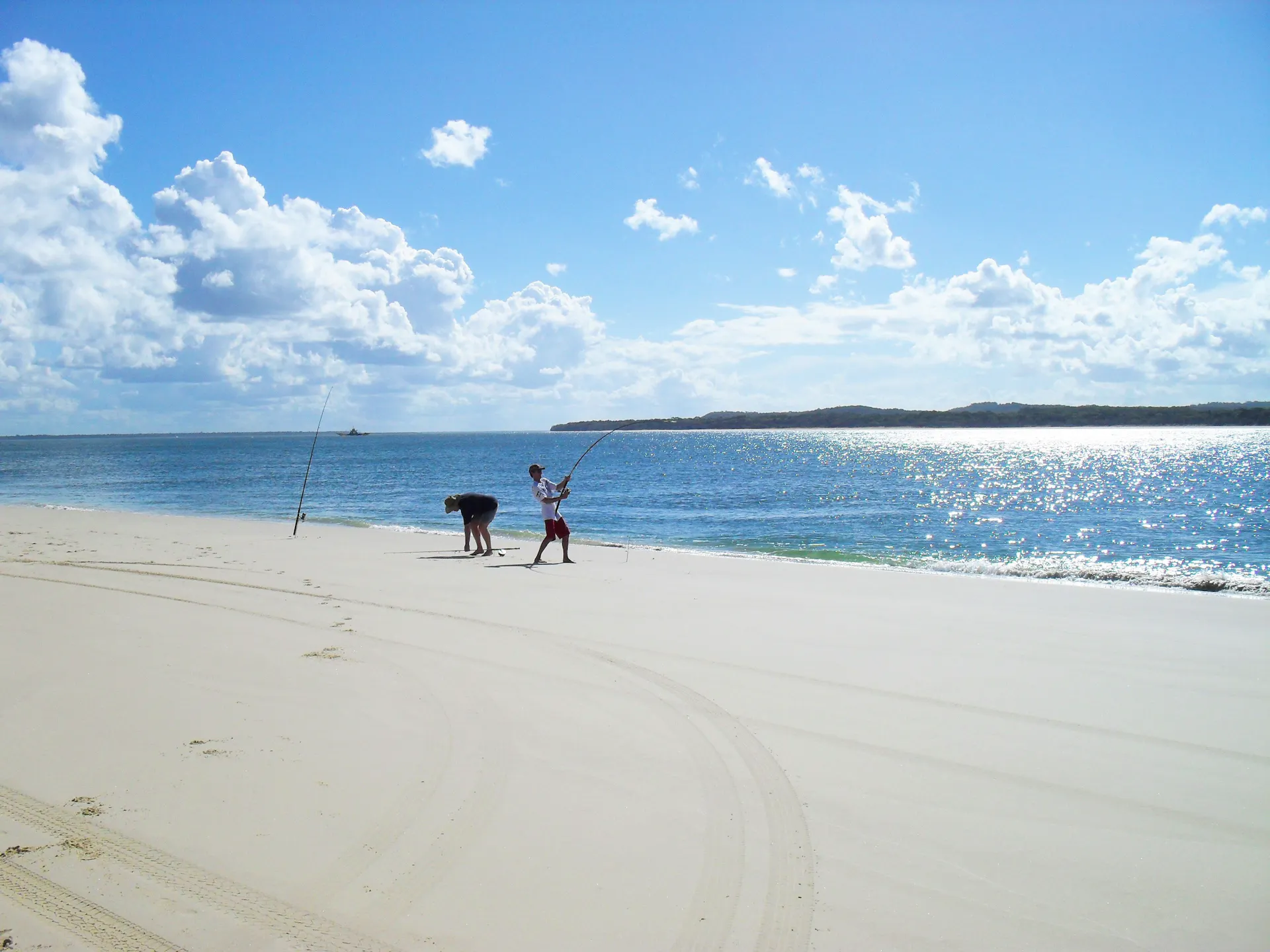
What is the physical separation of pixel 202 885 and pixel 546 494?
1054 centimetres

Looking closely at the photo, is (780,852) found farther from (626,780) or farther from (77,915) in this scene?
(77,915)

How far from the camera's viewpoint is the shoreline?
42.5ft

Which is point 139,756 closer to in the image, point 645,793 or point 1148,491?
point 645,793

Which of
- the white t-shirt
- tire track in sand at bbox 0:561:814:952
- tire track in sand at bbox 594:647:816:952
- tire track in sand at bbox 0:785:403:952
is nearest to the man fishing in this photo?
the white t-shirt

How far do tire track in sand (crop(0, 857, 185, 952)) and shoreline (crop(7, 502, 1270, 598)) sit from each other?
13.7m

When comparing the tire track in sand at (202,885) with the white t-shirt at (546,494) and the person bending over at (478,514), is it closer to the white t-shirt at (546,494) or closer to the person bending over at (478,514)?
the white t-shirt at (546,494)

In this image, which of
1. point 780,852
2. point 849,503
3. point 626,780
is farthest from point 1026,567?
point 849,503

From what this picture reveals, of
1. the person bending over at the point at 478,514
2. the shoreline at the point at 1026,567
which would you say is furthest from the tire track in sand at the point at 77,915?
the shoreline at the point at 1026,567

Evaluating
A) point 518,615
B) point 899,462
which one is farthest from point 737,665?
point 899,462

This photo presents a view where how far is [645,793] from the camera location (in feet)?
14.6

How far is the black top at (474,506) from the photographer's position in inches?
607

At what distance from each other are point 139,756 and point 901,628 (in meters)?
7.27

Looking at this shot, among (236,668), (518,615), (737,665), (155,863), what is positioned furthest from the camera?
(518,615)

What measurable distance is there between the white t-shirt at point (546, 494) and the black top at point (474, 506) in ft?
5.15
